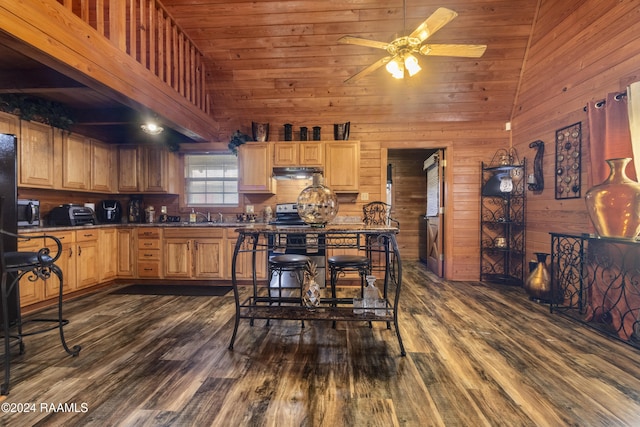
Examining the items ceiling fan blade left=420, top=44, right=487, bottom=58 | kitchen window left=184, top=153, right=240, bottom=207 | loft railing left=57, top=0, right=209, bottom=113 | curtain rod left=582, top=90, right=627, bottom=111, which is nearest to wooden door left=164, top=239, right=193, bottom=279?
kitchen window left=184, top=153, right=240, bottom=207

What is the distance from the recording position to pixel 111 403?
60.6 inches

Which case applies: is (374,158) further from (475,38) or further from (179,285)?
A: (179,285)

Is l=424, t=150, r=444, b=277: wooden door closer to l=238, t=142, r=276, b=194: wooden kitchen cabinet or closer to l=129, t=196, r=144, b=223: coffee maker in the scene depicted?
l=238, t=142, r=276, b=194: wooden kitchen cabinet

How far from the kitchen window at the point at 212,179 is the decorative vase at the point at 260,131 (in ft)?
2.17

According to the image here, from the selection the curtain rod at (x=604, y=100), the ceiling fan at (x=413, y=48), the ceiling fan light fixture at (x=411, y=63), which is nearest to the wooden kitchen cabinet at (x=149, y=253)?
the ceiling fan at (x=413, y=48)

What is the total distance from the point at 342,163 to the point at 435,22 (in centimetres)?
233

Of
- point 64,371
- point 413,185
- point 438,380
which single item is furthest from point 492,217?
point 64,371

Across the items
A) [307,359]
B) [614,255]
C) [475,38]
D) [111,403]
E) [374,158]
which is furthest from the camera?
[374,158]

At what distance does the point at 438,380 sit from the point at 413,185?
5.25 m

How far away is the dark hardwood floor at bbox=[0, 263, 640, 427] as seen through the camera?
1452mm

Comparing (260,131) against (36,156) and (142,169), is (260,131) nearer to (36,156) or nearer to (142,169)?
(142,169)

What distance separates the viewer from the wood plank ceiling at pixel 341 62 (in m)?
3.37

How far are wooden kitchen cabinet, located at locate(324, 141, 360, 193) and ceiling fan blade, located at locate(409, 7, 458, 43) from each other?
6.77 ft

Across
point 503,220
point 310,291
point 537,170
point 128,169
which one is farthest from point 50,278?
point 537,170
